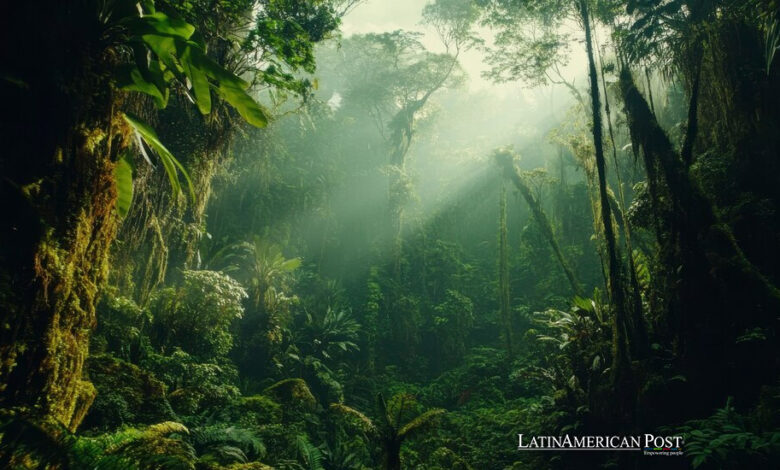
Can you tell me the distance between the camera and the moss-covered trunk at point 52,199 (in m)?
1.65

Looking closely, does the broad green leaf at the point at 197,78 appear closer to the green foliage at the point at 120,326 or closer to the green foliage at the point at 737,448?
the green foliage at the point at 737,448

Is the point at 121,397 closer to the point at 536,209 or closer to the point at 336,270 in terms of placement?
the point at 536,209

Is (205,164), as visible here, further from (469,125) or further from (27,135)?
(469,125)

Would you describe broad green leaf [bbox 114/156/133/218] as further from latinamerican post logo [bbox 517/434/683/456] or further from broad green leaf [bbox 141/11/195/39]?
latinamerican post logo [bbox 517/434/683/456]

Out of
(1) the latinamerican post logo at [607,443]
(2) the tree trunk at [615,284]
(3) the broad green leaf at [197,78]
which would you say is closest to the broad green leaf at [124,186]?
(3) the broad green leaf at [197,78]

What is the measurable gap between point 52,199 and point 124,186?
940 millimetres

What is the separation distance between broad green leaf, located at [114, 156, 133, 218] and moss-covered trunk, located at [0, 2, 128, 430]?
18.7 inches

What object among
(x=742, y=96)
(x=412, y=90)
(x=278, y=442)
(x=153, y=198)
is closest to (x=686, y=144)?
(x=742, y=96)

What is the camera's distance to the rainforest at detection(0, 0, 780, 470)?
6.16 feet

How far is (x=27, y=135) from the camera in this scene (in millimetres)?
1732

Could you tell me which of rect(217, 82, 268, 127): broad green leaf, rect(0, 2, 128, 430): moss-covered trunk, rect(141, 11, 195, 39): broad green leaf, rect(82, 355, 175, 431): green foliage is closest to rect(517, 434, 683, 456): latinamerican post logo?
rect(217, 82, 268, 127): broad green leaf

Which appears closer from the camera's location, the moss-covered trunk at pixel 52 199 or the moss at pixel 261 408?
the moss-covered trunk at pixel 52 199

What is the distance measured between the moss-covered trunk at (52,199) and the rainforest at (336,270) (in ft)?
0.03

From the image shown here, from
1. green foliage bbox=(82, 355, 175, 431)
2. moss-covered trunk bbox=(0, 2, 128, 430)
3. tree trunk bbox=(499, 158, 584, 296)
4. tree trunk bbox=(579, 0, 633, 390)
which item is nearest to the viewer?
moss-covered trunk bbox=(0, 2, 128, 430)
